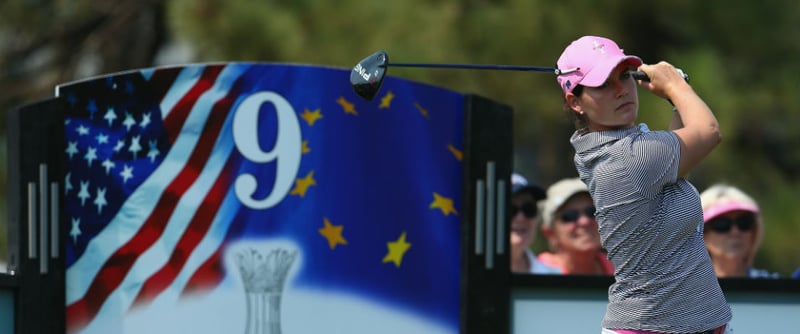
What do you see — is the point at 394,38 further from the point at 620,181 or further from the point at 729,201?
the point at 620,181

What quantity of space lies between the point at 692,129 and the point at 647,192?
0.21 meters

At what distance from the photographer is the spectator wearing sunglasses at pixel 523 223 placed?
638 cm

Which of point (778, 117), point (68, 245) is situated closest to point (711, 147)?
point (68, 245)

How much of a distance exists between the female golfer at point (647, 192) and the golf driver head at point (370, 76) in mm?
733

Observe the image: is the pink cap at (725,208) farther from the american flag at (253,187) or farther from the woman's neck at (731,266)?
the american flag at (253,187)

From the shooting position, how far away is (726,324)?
3.81 m

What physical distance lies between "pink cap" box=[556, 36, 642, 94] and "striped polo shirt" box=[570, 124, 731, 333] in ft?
0.51

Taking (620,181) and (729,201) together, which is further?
(729,201)

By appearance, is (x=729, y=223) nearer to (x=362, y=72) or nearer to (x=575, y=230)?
(x=575, y=230)

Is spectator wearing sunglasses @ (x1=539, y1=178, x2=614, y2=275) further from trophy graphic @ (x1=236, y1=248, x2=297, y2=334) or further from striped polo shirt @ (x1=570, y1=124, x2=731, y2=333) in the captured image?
striped polo shirt @ (x1=570, y1=124, x2=731, y2=333)

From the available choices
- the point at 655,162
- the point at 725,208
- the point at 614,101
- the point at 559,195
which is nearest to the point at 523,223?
the point at 559,195

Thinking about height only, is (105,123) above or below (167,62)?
below

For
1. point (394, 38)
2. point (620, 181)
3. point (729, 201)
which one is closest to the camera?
point (620, 181)

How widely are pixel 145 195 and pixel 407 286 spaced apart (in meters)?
1.09
